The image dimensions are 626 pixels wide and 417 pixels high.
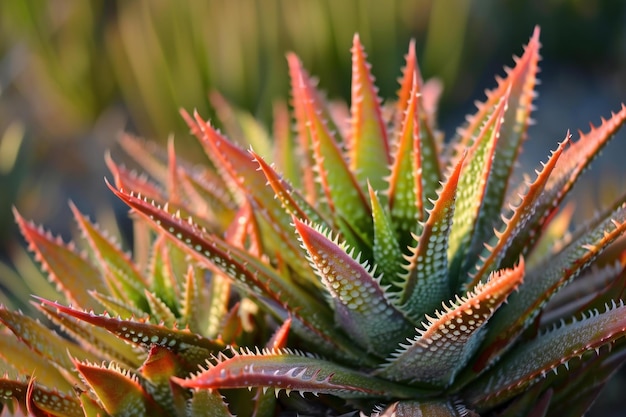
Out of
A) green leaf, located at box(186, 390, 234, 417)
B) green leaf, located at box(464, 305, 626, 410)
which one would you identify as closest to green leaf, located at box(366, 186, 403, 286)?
green leaf, located at box(464, 305, 626, 410)

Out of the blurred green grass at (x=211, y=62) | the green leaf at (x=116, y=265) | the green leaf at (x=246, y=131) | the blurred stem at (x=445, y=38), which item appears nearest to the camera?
the green leaf at (x=116, y=265)

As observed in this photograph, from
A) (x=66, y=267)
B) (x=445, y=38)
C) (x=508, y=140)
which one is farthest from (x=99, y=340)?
(x=445, y=38)

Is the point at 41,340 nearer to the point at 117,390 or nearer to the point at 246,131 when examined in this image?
the point at 117,390

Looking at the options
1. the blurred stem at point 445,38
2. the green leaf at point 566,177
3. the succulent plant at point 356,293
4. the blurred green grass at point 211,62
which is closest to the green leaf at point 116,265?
the succulent plant at point 356,293

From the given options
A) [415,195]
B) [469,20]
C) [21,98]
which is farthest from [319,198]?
[21,98]

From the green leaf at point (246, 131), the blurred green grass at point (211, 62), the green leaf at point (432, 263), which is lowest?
the green leaf at point (432, 263)

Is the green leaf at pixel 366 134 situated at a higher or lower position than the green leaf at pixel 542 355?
higher

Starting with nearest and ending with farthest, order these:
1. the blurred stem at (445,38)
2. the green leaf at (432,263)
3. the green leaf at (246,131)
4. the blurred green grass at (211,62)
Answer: the green leaf at (432,263) < the green leaf at (246,131) < the blurred green grass at (211,62) < the blurred stem at (445,38)

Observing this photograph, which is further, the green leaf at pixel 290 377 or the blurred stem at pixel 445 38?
the blurred stem at pixel 445 38

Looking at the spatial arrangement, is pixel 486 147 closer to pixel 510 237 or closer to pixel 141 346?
pixel 510 237

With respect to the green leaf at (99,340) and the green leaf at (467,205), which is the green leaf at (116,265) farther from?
the green leaf at (467,205)
